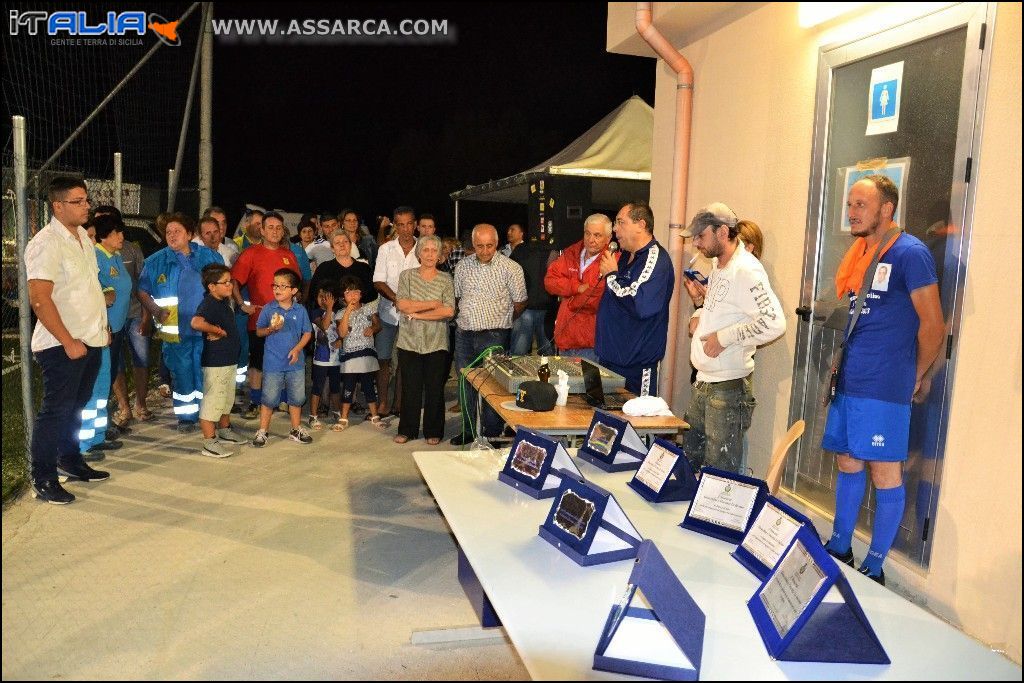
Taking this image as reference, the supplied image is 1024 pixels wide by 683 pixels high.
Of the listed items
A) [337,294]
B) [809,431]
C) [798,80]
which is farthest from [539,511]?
[337,294]

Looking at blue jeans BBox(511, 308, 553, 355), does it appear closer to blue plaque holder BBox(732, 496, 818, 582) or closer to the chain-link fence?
the chain-link fence

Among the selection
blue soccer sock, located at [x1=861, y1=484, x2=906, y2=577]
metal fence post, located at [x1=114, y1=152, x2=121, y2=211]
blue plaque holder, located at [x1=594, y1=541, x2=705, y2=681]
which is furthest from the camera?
metal fence post, located at [x1=114, y1=152, x2=121, y2=211]

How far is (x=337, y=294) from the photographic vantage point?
19.6 ft

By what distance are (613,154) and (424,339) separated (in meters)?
3.72

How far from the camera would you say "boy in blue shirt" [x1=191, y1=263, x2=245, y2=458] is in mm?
4984

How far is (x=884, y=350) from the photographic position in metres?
2.90

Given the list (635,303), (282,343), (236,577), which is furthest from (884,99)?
(282,343)

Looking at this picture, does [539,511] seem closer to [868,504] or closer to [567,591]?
[567,591]

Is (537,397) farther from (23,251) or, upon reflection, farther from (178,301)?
(178,301)

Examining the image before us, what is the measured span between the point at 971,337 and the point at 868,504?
0.99 metres

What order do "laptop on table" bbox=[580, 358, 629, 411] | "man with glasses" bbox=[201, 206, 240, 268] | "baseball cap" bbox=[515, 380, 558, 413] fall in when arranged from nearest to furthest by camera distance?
"baseball cap" bbox=[515, 380, 558, 413]
"laptop on table" bbox=[580, 358, 629, 411]
"man with glasses" bbox=[201, 206, 240, 268]

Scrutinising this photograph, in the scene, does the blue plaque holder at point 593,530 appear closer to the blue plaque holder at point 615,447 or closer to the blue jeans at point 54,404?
the blue plaque holder at point 615,447

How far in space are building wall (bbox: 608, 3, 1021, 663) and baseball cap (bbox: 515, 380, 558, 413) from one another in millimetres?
1425

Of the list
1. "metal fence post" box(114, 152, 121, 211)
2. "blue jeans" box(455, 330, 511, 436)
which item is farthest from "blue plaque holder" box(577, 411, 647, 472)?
"metal fence post" box(114, 152, 121, 211)
